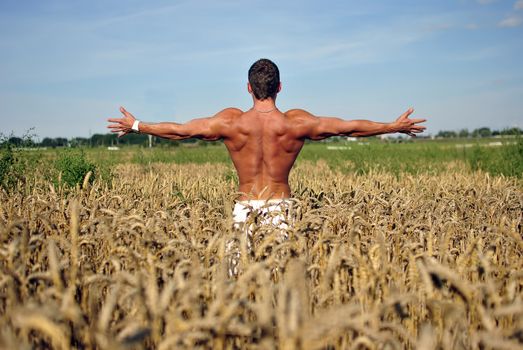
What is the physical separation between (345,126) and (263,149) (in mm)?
952

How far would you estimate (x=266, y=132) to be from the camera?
5.68 m

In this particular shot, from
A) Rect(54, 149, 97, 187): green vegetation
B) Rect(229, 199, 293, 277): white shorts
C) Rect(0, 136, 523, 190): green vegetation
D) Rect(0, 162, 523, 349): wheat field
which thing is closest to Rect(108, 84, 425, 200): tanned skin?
Rect(229, 199, 293, 277): white shorts

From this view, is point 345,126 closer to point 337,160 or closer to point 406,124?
point 406,124

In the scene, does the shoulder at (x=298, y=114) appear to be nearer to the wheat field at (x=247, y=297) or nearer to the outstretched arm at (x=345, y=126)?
the outstretched arm at (x=345, y=126)

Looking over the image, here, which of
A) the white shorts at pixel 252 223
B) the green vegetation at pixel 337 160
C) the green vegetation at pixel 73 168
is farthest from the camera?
the green vegetation at pixel 73 168

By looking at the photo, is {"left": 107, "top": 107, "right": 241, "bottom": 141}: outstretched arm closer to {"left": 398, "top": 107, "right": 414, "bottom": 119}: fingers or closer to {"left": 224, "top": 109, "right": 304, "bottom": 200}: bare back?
{"left": 224, "top": 109, "right": 304, "bottom": 200}: bare back

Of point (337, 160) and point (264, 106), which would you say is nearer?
point (264, 106)

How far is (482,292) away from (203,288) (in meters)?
1.62

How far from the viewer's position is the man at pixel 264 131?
5648 mm

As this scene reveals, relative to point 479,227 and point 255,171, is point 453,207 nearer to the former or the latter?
point 479,227

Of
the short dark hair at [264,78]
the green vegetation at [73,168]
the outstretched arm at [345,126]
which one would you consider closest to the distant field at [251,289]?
the outstretched arm at [345,126]

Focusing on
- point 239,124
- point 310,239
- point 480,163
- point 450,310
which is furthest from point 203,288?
point 480,163

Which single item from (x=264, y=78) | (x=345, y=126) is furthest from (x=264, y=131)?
(x=345, y=126)

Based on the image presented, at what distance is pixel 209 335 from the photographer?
8.14 feet
